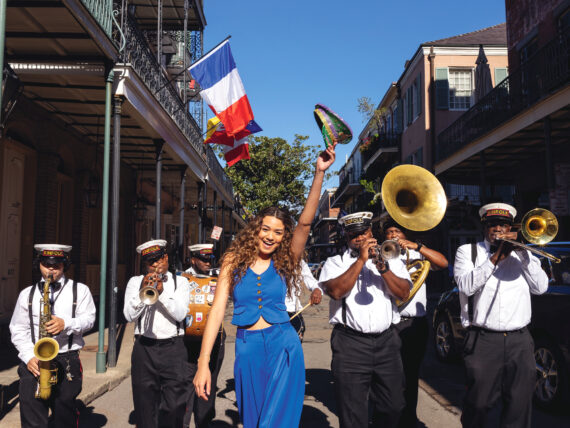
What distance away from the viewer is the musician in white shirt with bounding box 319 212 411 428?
3.78m

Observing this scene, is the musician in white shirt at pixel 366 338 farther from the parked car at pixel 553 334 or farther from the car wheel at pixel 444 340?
the car wheel at pixel 444 340

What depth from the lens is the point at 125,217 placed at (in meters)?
17.6

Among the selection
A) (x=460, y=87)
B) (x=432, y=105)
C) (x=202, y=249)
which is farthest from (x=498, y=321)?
(x=460, y=87)

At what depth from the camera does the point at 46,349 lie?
3945 mm

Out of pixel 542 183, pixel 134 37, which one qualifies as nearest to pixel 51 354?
pixel 134 37

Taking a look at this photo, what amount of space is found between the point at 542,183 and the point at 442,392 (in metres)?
11.6

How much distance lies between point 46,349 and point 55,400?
0.44m

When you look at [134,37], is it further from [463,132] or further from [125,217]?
[463,132]

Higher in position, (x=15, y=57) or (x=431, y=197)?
(x=15, y=57)

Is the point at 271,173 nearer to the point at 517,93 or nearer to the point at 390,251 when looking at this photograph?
the point at 517,93

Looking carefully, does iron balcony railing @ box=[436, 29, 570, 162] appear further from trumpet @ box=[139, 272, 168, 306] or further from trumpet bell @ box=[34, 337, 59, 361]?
trumpet bell @ box=[34, 337, 59, 361]

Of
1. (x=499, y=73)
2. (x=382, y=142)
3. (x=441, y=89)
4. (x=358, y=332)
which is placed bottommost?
(x=358, y=332)

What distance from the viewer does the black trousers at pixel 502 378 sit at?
3811 millimetres

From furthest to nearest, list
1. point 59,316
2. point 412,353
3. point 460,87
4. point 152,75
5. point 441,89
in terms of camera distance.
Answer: point 460,87 → point 441,89 → point 152,75 → point 412,353 → point 59,316
